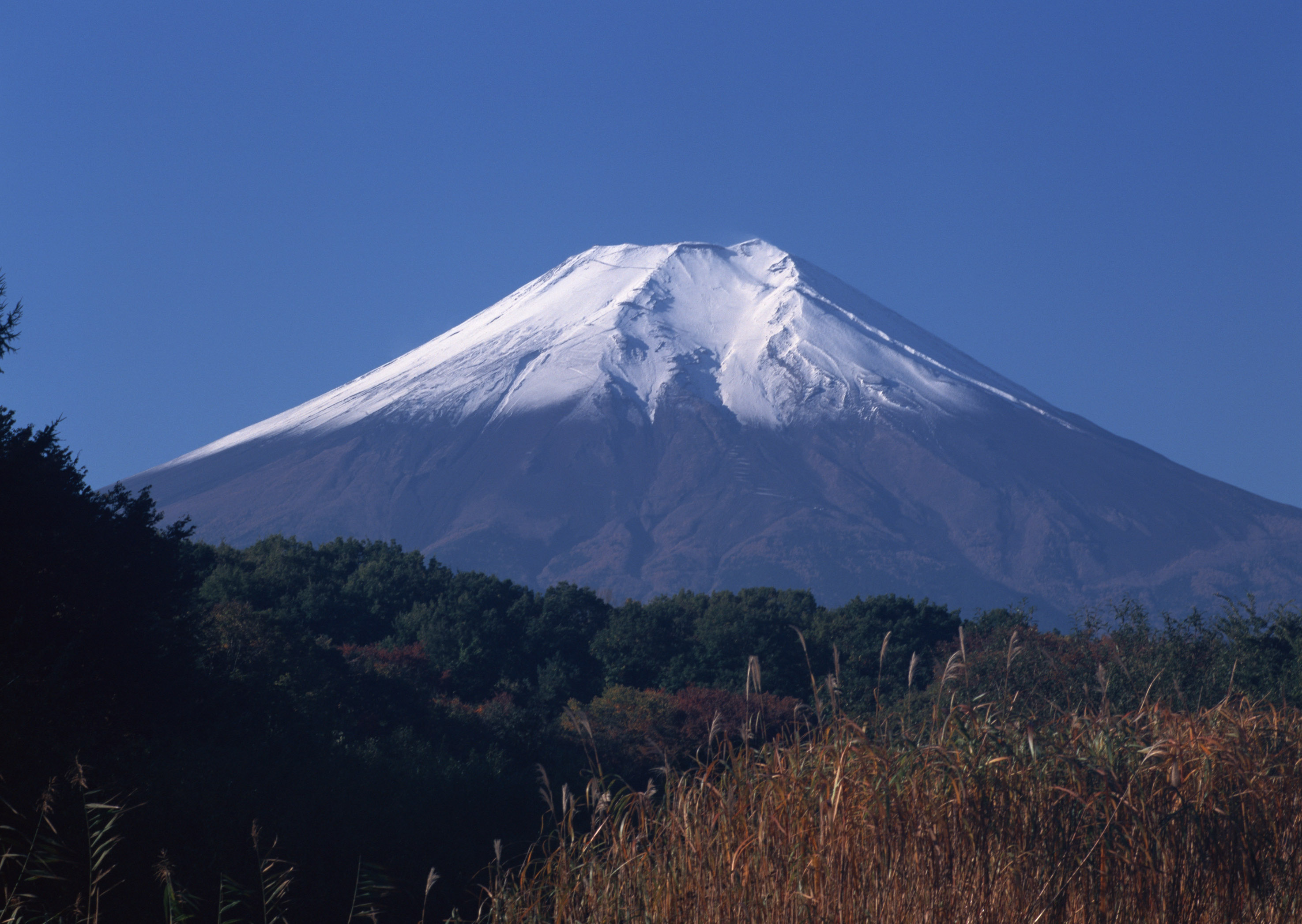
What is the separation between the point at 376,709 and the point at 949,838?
594 inches

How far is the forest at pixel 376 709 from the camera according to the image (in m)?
7.59

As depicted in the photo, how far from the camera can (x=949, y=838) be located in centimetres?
627

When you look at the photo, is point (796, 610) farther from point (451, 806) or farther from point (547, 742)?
point (451, 806)

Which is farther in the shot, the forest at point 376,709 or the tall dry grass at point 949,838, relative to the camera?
the forest at point 376,709

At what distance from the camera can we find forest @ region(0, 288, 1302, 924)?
759 centimetres

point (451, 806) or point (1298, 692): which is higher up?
point (1298, 692)

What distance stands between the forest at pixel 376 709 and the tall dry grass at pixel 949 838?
100 millimetres

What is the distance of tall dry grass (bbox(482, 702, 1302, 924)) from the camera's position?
5945mm

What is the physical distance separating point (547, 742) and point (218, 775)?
10.00 metres

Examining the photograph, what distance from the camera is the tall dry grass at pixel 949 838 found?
595cm

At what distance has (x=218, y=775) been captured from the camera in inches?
466

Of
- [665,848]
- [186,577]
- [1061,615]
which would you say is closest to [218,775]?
[186,577]

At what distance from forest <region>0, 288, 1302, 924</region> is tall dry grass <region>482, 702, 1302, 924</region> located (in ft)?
0.33

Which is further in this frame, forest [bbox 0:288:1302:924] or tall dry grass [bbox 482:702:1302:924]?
forest [bbox 0:288:1302:924]
